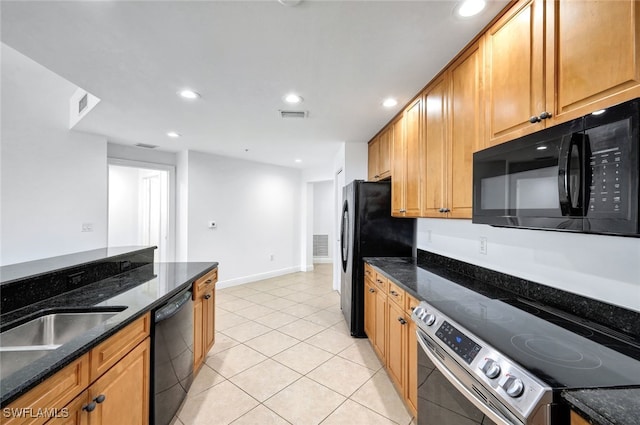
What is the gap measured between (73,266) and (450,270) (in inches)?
110

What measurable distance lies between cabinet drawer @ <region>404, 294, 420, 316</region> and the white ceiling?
1597mm

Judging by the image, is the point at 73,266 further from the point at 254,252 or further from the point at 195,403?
the point at 254,252

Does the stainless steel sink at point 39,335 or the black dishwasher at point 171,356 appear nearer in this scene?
the stainless steel sink at point 39,335

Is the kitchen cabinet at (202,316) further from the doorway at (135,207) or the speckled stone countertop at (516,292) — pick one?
the doorway at (135,207)

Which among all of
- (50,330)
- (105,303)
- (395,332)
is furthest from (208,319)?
(395,332)

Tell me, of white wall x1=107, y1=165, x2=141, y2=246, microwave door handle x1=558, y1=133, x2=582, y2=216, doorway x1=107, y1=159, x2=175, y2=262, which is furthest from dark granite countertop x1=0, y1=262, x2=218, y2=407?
white wall x1=107, y1=165, x2=141, y2=246

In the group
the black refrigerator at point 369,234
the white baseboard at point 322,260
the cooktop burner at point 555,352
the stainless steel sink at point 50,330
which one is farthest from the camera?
the white baseboard at point 322,260

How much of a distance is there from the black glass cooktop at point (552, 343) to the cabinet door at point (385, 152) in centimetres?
195

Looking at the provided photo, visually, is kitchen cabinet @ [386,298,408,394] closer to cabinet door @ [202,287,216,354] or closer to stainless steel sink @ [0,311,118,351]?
cabinet door @ [202,287,216,354]

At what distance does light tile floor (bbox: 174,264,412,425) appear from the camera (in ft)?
6.02

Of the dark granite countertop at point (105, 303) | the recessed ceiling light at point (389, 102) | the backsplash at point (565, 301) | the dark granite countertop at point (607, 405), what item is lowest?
the dark granite countertop at point (105, 303)

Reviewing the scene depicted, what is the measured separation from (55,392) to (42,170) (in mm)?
3586

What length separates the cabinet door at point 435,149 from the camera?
6.25 ft

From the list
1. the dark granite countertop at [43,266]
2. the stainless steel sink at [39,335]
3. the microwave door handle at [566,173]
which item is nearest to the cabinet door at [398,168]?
the microwave door handle at [566,173]
